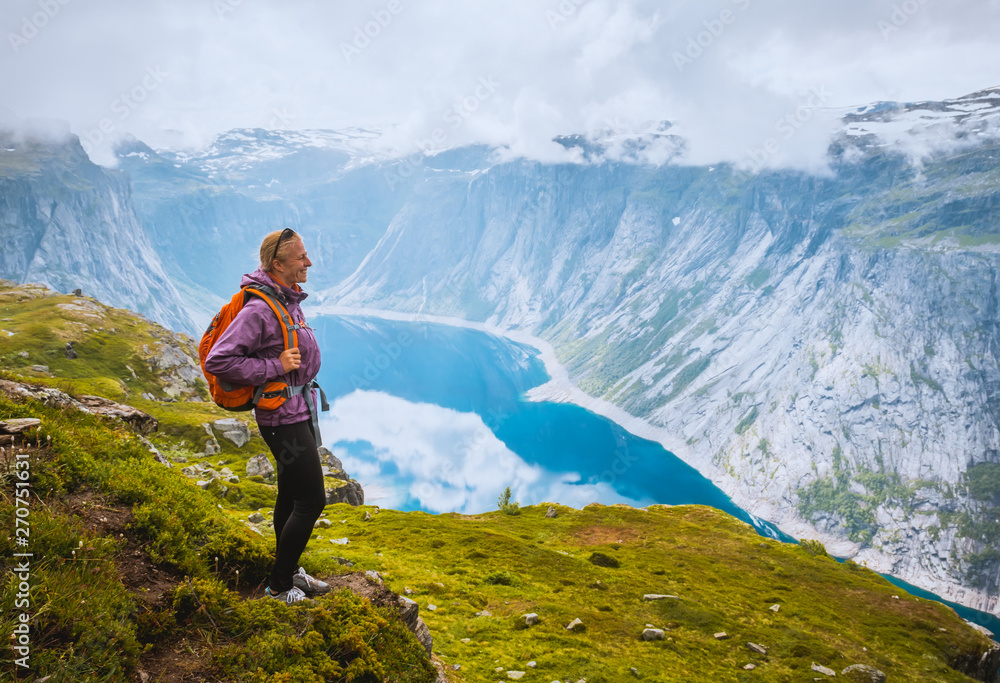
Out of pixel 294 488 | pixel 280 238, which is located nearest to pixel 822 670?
pixel 294 488

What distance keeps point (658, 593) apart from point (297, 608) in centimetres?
1816

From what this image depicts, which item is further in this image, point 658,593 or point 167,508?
point 658,593

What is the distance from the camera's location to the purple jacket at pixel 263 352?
6.05 meters

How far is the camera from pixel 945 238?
184250 mm

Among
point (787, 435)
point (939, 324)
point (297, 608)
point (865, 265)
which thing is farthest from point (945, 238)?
point (297, 608)

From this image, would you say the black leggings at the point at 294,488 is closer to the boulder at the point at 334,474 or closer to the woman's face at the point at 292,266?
the woman's face at the point at 292,266

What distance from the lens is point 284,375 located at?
658 centimetres

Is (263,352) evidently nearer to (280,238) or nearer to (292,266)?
(292,266)

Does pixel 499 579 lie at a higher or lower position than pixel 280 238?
lower

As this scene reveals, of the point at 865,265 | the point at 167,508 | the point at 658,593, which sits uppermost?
the point at 865,265

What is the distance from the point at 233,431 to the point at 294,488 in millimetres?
38968

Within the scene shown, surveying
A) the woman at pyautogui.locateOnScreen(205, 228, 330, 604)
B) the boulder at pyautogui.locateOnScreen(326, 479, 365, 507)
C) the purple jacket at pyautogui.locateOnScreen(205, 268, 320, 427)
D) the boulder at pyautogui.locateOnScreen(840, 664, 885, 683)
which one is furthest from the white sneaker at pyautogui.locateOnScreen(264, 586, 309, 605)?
the boulder at pyautogui.locateOnScreen(326, 479, 365, 507)

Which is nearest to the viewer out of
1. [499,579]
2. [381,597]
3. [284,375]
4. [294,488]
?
[284,375]

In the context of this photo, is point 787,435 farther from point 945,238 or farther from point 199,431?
point 199,431
